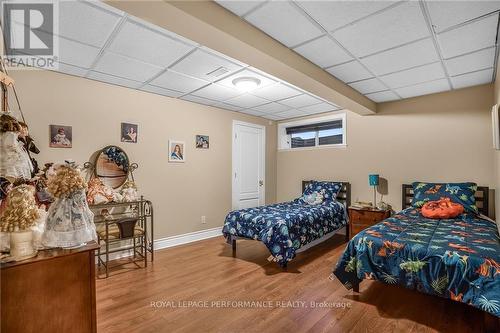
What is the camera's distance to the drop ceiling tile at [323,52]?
233 cm

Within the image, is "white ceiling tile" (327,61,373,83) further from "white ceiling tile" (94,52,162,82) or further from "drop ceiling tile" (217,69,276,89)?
"white ceiling tile" (94,52,162,82)

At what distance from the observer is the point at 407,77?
315 cm

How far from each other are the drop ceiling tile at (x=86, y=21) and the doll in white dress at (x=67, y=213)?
1.24m

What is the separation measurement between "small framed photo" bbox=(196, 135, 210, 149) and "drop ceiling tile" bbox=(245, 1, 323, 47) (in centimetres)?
247

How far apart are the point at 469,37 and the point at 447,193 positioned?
202cm

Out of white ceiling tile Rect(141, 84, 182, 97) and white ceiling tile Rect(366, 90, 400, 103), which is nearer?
white ceiling tile Rect(141, 84, 182, 97)

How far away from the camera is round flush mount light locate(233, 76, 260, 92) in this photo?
3174mm

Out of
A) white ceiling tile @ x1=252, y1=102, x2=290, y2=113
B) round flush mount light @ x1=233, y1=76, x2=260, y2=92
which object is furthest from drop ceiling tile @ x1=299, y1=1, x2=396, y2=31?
white ceiling tile @ x1=252, y1=102, x2=290, y2=113

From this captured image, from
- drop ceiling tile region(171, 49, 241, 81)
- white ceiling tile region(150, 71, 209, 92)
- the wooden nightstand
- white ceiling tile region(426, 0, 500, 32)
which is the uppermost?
white ceiling tile region(426, 0, 500, 32)

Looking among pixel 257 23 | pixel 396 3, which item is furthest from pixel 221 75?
pixel 396 3

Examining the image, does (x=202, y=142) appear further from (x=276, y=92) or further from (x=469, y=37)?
(x=469, y=37)

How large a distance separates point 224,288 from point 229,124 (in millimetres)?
3074

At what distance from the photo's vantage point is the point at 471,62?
273 cm

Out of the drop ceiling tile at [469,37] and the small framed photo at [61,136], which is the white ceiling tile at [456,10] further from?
the small framed photo at [61,136]
